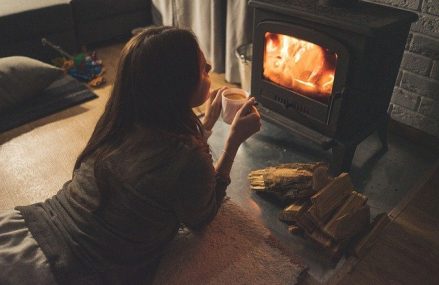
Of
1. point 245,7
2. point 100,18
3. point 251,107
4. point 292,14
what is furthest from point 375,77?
point 100,18

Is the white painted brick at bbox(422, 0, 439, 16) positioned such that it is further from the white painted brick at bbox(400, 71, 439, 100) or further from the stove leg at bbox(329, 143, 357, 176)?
the stove leg at bbox(329, 143, 357, 176)

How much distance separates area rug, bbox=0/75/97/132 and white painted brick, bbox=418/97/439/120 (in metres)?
1.71

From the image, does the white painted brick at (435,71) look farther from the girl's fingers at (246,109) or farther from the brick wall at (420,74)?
the girl's fingers at (246,109)

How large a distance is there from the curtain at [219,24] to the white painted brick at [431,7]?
2.91 feet

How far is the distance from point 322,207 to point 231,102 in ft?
1.65

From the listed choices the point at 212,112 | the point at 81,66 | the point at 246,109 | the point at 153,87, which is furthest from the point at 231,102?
the point at 81,66

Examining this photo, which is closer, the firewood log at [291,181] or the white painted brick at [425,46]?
the firewood log at [291,181]

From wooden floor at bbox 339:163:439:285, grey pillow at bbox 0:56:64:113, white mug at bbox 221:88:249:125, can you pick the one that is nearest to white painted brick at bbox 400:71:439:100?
wooden floor at bbox 339:163:439:285

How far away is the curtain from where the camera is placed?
222cm

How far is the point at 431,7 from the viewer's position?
5.19 feet

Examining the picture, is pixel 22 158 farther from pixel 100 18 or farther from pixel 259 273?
pixel 100 18

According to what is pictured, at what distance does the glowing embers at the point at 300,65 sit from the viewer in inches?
59.3

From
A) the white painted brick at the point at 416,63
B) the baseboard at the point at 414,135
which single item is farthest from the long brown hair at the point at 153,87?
the baseboard at the point at 414,135

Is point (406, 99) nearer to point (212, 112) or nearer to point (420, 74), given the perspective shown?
point (420, 74)
